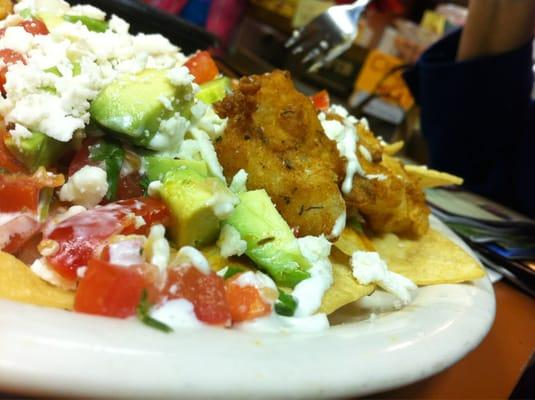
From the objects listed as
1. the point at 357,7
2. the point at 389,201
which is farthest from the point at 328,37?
the point at 389,201

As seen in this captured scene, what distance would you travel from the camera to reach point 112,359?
742 millimetres

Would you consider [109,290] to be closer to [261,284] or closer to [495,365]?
[261,284]

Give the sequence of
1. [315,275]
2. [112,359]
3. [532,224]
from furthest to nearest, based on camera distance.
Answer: [532,224]
[315,275]
[112,359]

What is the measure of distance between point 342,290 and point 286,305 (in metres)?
0.20

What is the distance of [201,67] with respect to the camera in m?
1.81

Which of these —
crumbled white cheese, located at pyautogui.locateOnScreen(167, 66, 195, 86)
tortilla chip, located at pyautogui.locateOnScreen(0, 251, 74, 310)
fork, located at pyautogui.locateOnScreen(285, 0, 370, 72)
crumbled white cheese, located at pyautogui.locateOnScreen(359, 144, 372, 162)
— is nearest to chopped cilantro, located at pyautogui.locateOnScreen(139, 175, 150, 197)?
crumbled white cheese, located at pyautogui.locateOnScreen(167, 66, 195, 86)

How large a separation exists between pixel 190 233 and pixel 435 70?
7.97 feet

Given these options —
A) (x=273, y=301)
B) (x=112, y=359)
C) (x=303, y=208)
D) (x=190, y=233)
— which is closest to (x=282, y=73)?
(x=303, y=208)

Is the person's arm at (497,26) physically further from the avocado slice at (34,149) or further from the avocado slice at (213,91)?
the avocado slice at (34,149)

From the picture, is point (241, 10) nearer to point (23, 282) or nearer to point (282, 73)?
point (282, 73)

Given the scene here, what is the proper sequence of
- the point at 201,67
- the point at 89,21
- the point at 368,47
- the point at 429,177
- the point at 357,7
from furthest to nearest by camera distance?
1. the point at 368,47
2. the point at 357,7
3. the point at 429,177
4. the point at 201,67
5. the point at 89,21

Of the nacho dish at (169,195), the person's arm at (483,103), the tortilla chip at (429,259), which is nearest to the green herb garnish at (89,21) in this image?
the nacho dish at (169,195)

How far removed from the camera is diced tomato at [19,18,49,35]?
138cm

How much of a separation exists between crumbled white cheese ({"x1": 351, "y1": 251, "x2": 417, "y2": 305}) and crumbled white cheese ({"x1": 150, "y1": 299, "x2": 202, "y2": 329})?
1.69ft
